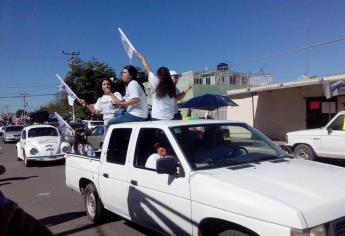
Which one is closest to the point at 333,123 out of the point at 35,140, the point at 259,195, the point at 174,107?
the point at 174,107

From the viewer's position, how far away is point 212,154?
4652 mm

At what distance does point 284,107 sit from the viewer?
24.2m

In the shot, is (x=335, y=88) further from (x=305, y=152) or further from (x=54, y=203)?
(x=54, y=203)

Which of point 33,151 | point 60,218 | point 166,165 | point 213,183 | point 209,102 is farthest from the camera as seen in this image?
point 209,102

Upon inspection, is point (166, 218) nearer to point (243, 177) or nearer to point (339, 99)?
point (243, 177)

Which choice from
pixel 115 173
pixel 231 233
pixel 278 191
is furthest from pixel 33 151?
pixel 278 191

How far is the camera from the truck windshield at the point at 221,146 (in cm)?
455

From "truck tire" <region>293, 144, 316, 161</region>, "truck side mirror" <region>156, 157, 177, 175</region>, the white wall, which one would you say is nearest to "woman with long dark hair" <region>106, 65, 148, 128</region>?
"truck side mirror" <region>156, 157, 177, 175</region>

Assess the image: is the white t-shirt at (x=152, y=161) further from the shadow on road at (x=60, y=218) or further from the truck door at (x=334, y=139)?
the truck door at (x=334, y=139)

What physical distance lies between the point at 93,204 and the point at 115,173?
120 cm

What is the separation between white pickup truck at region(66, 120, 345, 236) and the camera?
3.36m

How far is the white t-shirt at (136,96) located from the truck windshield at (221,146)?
1.87 metres

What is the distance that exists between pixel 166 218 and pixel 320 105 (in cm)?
1936

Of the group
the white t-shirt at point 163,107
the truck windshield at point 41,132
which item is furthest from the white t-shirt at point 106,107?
the truck windshield at point 41,132
